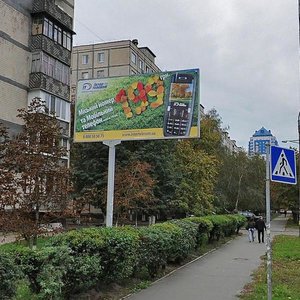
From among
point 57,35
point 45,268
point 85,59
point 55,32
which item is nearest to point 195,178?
point 57,35

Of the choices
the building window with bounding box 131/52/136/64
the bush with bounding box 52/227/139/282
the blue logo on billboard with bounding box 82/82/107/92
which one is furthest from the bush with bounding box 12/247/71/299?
the building window with bounding box 131/52/136/64

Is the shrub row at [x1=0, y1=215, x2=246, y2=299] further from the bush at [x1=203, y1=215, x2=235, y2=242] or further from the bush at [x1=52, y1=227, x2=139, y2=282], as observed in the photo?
the bush at [x1=203, y1=215, x2=235, y2=242]

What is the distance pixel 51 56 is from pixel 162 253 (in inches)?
984

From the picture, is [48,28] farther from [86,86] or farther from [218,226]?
[218,226]

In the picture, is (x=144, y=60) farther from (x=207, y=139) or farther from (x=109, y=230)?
(x=109, y=230)

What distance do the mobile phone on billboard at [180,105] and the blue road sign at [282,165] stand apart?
695 cm

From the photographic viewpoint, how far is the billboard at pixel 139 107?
14.5 meters

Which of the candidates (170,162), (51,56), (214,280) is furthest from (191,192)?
(214,280)

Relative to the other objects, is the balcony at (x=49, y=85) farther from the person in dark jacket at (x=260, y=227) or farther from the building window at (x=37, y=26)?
the person in dark jacket at (x=260, y=227)

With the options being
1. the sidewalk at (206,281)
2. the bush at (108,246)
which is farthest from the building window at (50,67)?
the bush at (108,246)

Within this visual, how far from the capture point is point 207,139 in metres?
48.0

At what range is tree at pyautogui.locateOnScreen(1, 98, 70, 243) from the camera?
13.3 m

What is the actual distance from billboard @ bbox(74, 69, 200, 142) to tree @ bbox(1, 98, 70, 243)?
2099mm

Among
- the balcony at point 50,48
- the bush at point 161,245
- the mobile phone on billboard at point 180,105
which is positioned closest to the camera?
the bush at point 161,245
